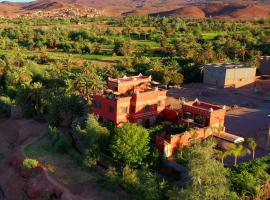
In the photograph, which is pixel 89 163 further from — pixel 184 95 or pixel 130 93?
pixel 184 95

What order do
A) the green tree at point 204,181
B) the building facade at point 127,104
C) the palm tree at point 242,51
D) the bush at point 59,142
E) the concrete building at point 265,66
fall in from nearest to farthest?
the green tree at point 204,181 → the bush at point 59,142 → the building facade at point 127,104 → the concrete building at point 265,66 → the palm tree at point 242,51

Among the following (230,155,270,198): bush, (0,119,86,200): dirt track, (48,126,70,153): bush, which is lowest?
(0,119,86,200): dirt track

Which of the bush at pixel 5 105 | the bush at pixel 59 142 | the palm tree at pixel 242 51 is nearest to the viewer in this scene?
the bush at pixel 59 142

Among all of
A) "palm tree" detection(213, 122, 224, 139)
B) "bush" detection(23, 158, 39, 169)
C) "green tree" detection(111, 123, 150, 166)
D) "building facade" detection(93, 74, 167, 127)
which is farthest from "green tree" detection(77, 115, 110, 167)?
"palm tree" detection(213, 122, 224, 139)

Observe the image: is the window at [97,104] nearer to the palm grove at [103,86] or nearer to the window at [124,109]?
the palm grove at [103,86]

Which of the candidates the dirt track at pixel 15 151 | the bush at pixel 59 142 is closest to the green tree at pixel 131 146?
the dirt track at pixel 15 151

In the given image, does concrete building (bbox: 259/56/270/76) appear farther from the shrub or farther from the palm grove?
the shrub

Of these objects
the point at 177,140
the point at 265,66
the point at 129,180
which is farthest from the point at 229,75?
the point at 129,180
